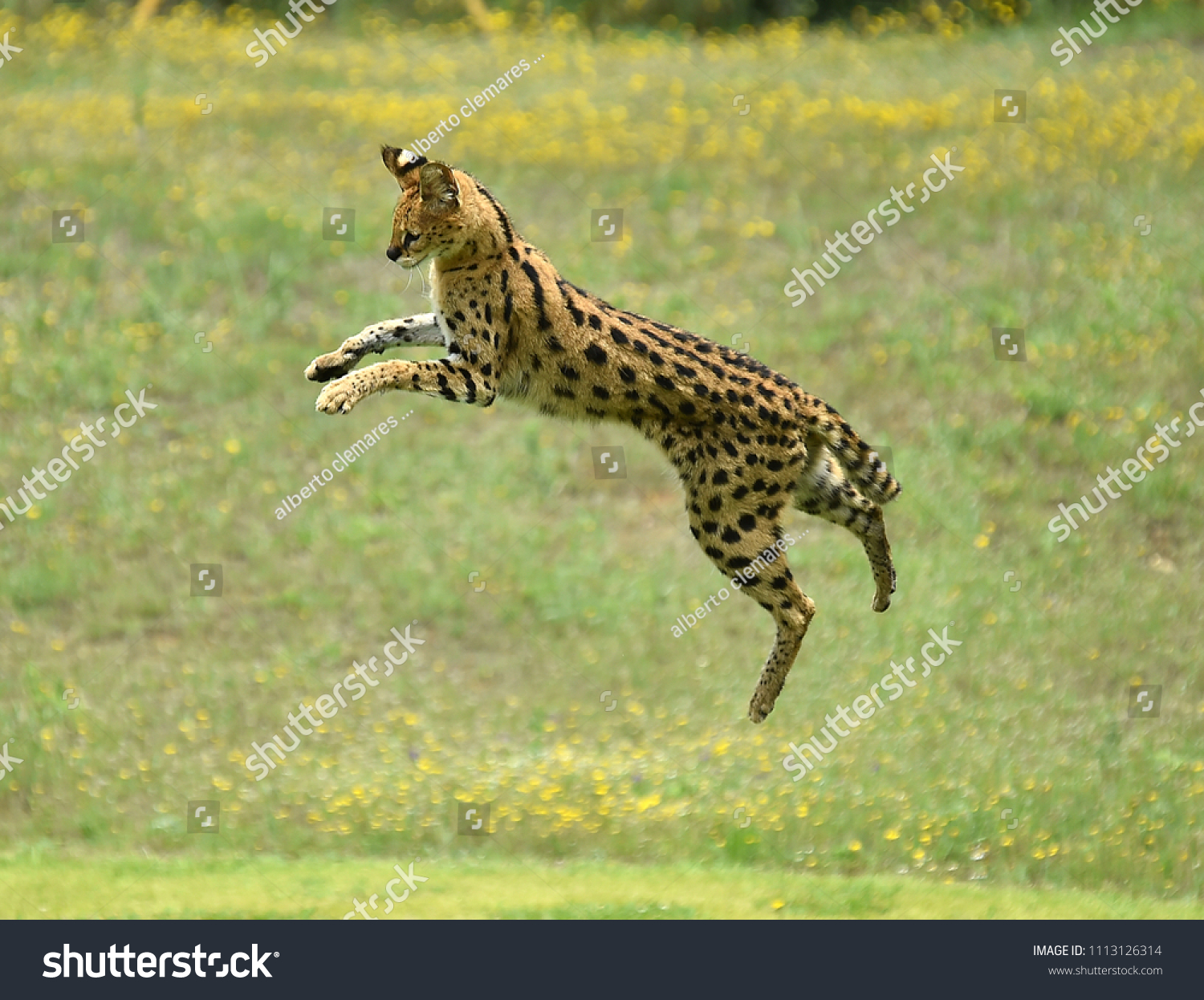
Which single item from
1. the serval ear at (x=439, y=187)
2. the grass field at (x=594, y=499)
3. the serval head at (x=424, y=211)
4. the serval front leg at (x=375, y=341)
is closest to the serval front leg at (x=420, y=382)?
the serval front leg at (x=375, y=341)

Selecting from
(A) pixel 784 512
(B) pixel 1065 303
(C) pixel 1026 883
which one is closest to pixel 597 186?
(B) pixel 1065 303

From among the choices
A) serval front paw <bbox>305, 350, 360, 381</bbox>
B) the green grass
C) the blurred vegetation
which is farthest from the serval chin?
the blurred vegetation

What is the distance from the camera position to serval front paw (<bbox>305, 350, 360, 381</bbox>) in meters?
8.34

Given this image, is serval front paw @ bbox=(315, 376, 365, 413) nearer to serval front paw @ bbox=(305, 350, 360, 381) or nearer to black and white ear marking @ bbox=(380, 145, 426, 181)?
serval front paw @ bbox=(305, 350, 360, 381)

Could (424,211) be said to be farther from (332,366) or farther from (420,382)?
(332,366)

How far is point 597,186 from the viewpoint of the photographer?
27.7 m

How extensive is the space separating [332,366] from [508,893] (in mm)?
8070

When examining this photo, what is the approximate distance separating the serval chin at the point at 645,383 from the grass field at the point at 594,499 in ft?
21.8

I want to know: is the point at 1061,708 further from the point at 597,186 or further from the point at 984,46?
the point at 984,46

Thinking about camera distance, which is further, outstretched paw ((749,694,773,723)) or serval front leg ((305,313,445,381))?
outstretched paw ((749,694,773,723))

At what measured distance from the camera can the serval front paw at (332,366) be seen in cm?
834

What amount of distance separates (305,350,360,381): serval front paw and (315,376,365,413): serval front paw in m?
0.60

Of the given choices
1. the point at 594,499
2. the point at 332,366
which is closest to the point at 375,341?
the point at 332,366

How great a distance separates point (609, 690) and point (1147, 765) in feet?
20.9
